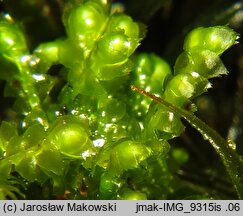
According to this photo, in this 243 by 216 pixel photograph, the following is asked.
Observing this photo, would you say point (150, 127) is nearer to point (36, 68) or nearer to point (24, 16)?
point (36, 68)

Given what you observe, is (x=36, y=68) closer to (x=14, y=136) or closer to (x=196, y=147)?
(x=14, y=136)

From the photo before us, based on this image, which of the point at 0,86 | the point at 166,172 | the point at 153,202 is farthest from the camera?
the point at 0,86

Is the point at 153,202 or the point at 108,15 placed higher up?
the point at 108,15

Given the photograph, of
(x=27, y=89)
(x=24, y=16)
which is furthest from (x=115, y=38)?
(x=24, y=16)

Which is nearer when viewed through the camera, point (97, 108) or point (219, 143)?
point (219, 143)

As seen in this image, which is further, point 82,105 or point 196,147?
point 196,147

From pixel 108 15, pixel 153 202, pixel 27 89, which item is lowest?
pixel 153 202

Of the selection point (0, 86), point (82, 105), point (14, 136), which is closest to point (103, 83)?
point (82, 105)

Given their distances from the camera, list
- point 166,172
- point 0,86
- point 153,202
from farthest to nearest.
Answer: point 0,86, point 166,172, point 153,202
